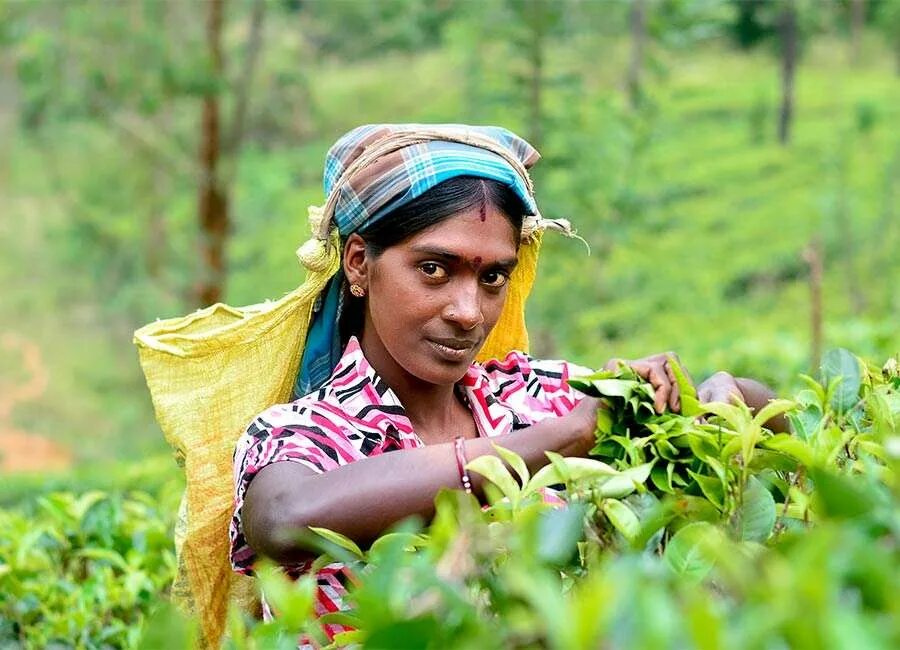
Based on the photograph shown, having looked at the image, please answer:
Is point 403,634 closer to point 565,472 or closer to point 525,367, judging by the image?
point 565,472

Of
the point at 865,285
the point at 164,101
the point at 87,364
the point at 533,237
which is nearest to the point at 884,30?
the point at 865,285

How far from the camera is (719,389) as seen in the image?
178cm

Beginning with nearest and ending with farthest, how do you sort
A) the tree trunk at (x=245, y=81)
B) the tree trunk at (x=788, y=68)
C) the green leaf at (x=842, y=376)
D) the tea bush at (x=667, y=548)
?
the tea bush at (x=667, y=548)
the green leaf at (x=842, y=376)
the tree trunk at (x=245, y=81)
the tree trunk at (x=788, y=68)

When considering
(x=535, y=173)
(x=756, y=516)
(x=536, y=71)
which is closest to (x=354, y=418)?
(x=756, y=516)

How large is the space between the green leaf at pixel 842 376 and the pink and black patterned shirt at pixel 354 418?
495mm

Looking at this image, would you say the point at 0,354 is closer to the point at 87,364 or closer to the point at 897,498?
the point at 87,364

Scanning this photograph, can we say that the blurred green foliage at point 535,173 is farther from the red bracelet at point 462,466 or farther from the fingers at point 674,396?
the red bracelet at point 462,466

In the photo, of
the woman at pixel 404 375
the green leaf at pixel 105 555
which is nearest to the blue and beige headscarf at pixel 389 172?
the woman at pixel 404 375

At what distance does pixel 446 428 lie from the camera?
6.26 ft

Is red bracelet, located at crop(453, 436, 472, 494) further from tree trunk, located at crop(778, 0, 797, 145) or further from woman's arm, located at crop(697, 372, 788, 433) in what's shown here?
tree trunk, located at crop(778, 0, 797, 145)

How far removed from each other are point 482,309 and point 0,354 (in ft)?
58.4

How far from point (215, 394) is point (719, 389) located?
0.75 metres

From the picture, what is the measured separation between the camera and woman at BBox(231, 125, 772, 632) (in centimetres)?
145

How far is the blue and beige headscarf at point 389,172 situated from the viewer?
1730mm
